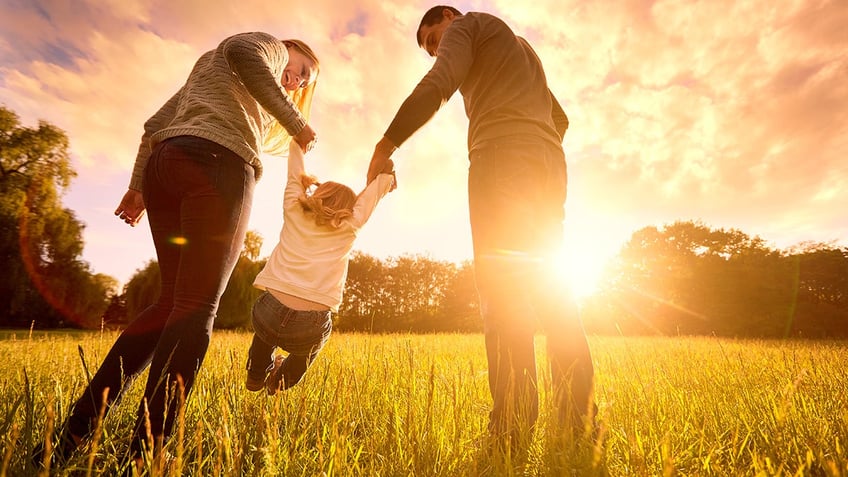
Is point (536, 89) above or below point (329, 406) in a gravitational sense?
above

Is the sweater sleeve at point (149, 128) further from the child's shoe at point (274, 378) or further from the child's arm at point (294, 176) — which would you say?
the child's shoe at point (274, 378)

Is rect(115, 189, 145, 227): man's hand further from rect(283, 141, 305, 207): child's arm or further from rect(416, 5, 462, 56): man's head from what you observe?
rect(416, 5, 462, 56): man's head

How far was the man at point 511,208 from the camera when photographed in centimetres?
179

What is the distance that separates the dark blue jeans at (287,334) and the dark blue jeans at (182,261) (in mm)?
614

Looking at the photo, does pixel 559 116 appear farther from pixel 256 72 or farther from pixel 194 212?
pixel 194 212

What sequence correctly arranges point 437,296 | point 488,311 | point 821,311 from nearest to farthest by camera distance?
point 488,311, point 821,311, point 437,296

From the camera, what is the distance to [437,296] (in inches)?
1232

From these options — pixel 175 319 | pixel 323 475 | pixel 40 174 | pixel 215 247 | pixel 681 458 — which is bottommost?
pixel 681 458

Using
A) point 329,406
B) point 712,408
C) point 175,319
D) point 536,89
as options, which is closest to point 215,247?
point 175,319

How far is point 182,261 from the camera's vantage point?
1627 millimetres

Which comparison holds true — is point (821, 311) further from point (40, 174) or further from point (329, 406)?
point (40, 174)

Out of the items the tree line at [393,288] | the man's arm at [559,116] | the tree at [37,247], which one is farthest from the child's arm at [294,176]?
the tree at [37,247]

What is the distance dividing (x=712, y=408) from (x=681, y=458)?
0.74 m

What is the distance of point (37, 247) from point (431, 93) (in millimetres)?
31404
